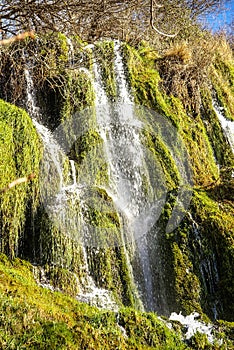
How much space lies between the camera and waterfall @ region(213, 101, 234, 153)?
1012 centimetres

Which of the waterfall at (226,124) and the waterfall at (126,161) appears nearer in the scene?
the waterfall at (126,161)

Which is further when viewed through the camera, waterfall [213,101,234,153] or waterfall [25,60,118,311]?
waterfall [213,101,234,153]

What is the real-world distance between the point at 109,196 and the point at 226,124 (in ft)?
18.6

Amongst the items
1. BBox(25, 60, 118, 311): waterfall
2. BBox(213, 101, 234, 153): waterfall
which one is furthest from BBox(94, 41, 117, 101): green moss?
BBox(213, 101, 234, 153): waterfall

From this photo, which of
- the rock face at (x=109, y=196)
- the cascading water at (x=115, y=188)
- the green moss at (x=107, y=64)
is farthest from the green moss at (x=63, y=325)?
the green moss at (x=107, y=64)

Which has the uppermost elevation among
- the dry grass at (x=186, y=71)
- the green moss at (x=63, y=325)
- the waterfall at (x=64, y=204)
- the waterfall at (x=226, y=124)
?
the dry grass at (x=186, y=71)

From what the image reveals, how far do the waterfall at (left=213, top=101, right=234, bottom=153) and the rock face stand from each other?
6.91 feet

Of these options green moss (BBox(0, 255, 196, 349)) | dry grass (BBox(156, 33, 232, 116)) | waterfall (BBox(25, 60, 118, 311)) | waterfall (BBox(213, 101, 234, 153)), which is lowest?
green moss (BBox(0, 255, 196, 349))

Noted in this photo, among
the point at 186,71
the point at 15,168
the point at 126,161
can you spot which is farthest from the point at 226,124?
the point at 15,168

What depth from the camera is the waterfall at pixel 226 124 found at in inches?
398

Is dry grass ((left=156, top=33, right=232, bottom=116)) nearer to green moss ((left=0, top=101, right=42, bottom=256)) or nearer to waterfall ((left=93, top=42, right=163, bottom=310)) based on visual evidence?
waterfall ((left=93, top=42, right=163, bottom=310))

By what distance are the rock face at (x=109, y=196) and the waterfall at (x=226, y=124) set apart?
6.91ft

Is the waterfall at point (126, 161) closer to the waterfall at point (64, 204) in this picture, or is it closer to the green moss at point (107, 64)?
the green moss at point (107, 64)

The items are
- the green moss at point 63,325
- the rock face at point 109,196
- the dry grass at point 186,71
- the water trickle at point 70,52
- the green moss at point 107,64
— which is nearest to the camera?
the green moss at point 63,325
